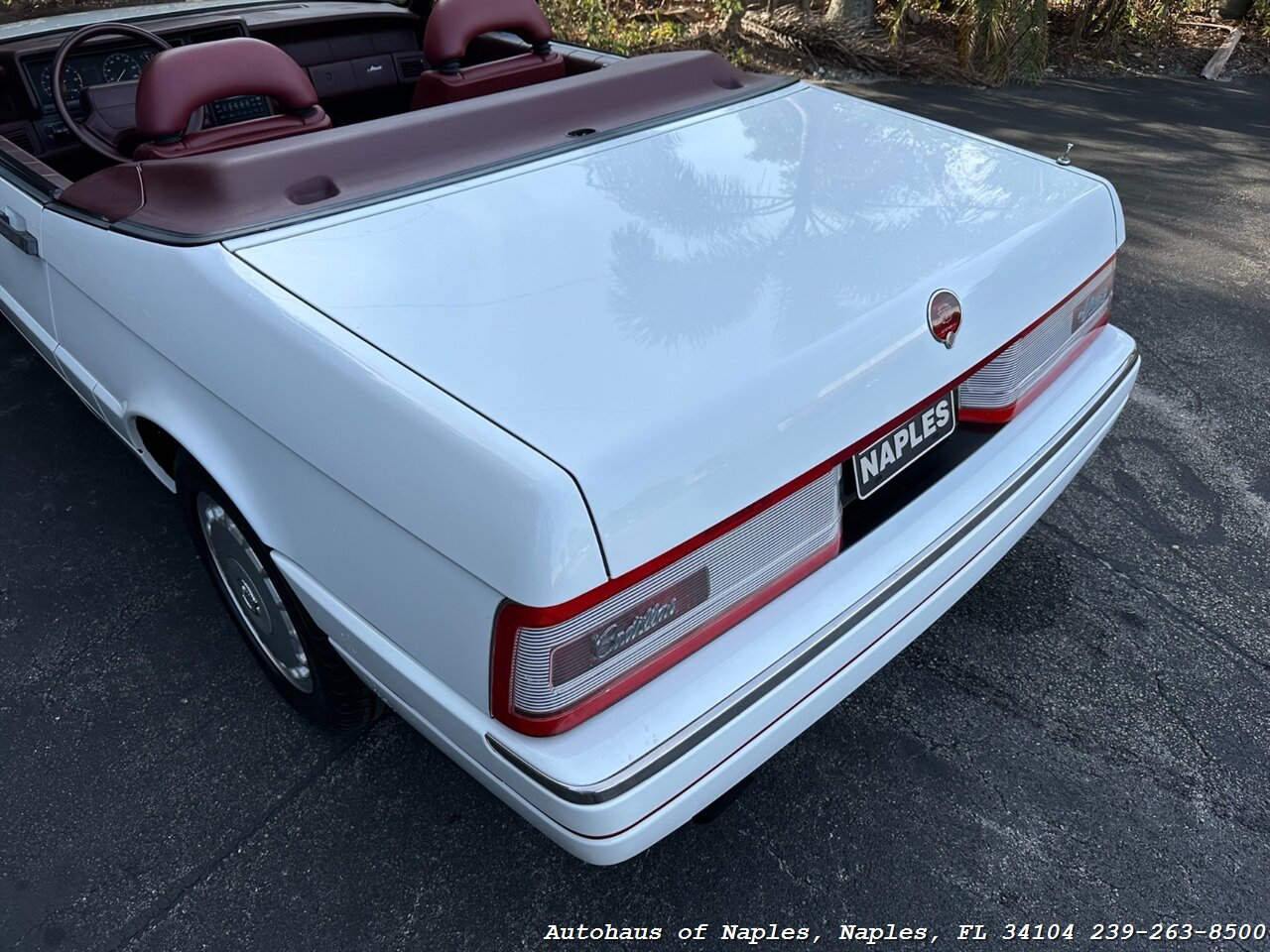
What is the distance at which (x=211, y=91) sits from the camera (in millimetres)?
2475

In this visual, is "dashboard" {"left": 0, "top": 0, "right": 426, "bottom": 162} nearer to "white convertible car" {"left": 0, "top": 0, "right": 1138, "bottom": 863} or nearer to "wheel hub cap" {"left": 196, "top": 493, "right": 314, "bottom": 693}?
"white convertible car" {"left": 0, "top": 0, "right": 1138, "bottom": 863}

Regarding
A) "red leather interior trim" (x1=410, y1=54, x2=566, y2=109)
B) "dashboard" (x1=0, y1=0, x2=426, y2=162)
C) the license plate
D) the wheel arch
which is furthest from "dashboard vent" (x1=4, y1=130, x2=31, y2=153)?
the license plate

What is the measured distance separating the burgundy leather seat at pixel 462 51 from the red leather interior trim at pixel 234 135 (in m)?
0.37

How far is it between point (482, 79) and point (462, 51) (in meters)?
0.11

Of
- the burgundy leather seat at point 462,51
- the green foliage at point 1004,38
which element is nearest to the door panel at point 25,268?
the burgundy leather seat at point 462,51

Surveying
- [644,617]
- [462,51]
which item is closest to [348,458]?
[644,617]

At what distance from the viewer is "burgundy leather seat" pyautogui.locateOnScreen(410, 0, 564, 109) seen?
9.65 ft

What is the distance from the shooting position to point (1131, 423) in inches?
141

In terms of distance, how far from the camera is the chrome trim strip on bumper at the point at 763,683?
58.6 inches

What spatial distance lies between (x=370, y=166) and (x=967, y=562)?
1616 millimetres

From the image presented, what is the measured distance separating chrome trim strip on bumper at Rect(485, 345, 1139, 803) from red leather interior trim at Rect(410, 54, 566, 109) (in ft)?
6.17

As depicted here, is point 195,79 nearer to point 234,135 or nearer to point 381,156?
point 234,135

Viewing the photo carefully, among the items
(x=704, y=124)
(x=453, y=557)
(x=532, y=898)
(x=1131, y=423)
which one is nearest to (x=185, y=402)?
(x=453, y=557)

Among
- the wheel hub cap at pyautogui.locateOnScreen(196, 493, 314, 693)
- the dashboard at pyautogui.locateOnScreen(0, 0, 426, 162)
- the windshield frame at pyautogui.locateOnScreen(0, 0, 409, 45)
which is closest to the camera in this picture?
the wheel hub cap at pyautogui.locateOnScreen(196, 493, 314, 693)
